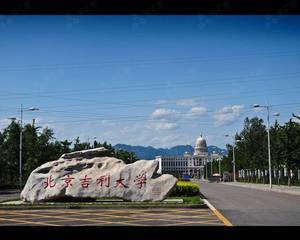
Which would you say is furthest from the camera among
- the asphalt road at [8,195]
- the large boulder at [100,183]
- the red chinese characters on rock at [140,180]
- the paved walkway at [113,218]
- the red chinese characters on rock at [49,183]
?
the asphalt road at [8,195]

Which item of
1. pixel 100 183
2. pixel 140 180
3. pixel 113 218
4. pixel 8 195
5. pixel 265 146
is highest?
pixel 265 146

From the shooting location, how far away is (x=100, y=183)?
72.4ft

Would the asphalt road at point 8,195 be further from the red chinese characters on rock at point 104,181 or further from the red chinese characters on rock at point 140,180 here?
the red chinese characters on rock at point 140,180

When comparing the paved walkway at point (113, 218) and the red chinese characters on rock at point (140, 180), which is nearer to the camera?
the paved walkway at point (113, 218)

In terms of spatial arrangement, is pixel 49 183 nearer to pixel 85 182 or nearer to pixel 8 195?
pixel 85 182

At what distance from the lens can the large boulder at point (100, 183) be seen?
22.0 metres

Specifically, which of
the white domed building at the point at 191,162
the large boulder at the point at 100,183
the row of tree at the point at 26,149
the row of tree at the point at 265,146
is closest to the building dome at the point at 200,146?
the white domed building at the point at 191,162

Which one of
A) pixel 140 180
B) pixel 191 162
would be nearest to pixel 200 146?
pixel 191 162

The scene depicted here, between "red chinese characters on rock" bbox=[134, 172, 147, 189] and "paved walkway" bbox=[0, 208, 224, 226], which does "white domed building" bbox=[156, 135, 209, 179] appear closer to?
"red chinese characters on rock" bbox=[134, 172, 147, 189]

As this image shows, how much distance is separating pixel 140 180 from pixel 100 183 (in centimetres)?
176

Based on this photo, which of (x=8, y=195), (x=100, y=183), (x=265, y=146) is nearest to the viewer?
(x=100, y=183)

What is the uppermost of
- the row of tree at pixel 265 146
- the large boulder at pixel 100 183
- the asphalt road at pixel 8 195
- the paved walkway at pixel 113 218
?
the row of tree at pixel 265 146
